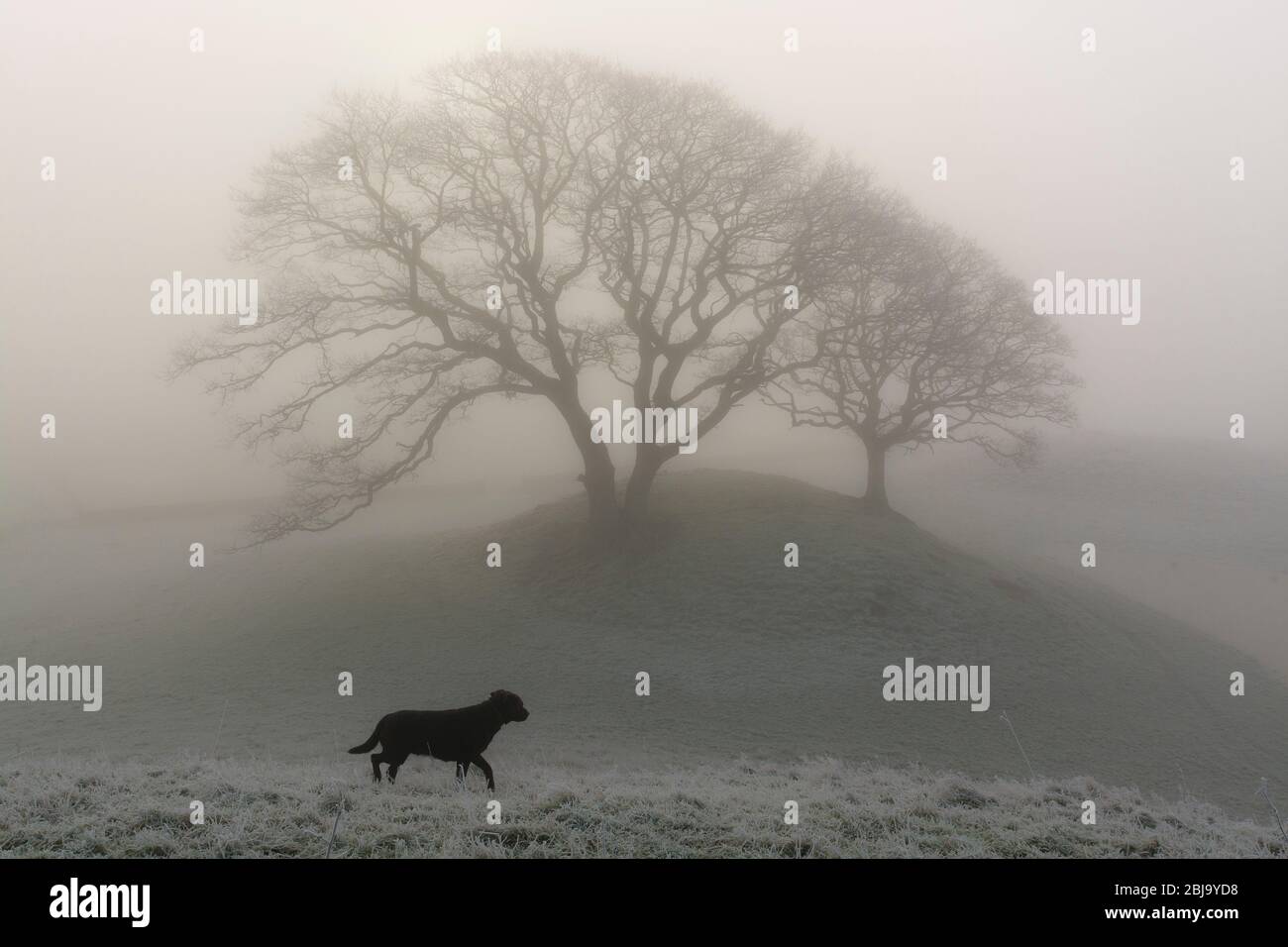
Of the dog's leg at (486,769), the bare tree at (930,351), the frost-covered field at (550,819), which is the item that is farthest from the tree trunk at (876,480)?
the dog's leg at (486,769)

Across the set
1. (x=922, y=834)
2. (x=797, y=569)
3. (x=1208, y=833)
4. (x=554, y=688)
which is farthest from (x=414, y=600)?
(x=1208, y=833)

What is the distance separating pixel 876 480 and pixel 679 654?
13768 mm

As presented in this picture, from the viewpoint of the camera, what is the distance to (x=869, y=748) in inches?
550

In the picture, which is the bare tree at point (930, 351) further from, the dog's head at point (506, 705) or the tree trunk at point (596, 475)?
the dog's head at point (506, 705)

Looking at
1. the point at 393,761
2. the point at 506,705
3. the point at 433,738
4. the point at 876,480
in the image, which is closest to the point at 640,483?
the point at 876,480

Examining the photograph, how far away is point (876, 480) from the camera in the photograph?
2859 cm

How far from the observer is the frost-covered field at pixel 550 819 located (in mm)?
6988

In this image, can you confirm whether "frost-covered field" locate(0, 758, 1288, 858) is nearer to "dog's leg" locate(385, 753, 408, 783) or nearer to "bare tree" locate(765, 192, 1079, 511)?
"dog's leg" locate(385, 753, 408, 783)

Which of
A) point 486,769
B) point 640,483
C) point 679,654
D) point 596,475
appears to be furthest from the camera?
point 640,483

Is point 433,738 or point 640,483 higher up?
point 640,483

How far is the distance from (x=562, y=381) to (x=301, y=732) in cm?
1171

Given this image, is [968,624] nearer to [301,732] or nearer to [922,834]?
[922,834]

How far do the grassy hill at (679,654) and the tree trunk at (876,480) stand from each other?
2473mm

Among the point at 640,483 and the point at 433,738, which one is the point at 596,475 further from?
the point at 433,738
